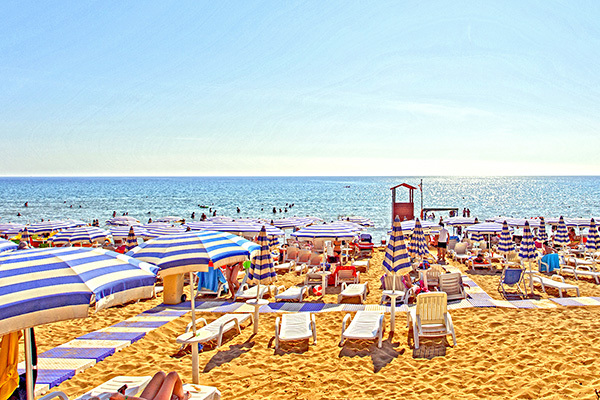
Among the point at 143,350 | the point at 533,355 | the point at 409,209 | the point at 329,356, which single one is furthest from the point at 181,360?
the point at 409,209

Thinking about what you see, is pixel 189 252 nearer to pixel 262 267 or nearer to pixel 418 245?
pixel 262 267

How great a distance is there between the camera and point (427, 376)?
18.6 ft

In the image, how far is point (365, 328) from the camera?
7082mm

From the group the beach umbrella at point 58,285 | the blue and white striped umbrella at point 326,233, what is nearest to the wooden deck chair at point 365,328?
the beach umbrella at point 58,285

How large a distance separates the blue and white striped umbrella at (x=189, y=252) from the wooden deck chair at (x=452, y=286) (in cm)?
568

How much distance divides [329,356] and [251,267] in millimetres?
2513

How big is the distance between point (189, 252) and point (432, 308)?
14.9ft

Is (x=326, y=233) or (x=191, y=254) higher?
(x=191, y=254)

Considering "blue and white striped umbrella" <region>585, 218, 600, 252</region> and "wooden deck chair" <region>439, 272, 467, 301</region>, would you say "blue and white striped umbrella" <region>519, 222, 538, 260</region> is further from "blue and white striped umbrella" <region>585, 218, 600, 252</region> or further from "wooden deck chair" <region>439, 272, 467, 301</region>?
"blue and white striped umbrella" <region>585, 218, 600, 252</region>

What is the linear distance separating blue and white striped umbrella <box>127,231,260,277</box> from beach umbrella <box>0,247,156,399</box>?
1.42m

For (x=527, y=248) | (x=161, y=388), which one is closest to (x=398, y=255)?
(x=161, y=388)

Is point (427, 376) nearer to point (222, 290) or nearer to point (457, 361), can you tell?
point (457, 361)

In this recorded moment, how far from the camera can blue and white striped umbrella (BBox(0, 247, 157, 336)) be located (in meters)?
2.85

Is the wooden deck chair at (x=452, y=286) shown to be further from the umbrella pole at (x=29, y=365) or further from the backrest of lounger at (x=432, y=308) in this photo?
the umbrella pole at (x=29, y=365)
